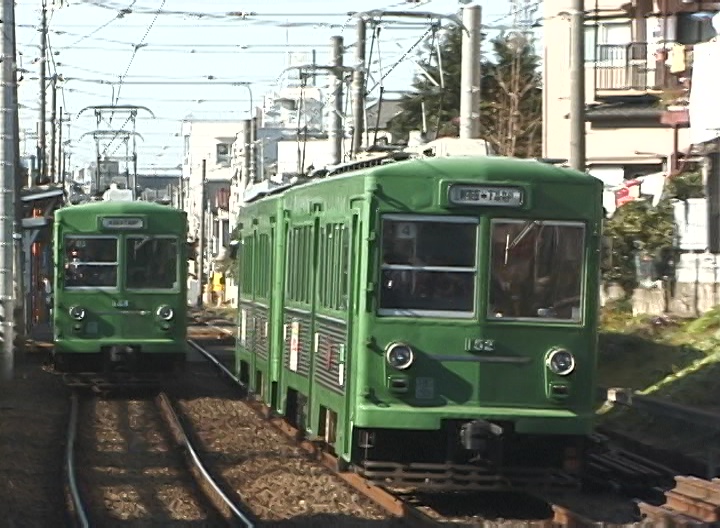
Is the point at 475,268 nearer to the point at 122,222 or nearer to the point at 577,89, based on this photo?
the point at 577,89

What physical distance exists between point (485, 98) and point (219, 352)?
20.6m

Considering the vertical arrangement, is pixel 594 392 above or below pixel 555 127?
below

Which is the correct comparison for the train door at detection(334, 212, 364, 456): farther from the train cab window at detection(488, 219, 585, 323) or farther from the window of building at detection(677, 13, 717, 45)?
the window of building at detection(677, 13, 717, 45)

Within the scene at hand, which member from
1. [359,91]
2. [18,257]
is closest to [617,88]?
[359,91]

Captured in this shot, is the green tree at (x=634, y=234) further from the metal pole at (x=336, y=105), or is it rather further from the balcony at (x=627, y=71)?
the balcony at (x=627, y=71)

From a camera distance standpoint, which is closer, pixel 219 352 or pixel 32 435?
pixel 32 435

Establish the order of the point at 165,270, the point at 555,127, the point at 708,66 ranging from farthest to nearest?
the point at 555,127
the point at 708,66
the point at 165,270

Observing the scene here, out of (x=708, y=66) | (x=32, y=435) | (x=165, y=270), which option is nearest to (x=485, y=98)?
(x=708, y=66)

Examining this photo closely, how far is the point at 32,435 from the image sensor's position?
1800 cm

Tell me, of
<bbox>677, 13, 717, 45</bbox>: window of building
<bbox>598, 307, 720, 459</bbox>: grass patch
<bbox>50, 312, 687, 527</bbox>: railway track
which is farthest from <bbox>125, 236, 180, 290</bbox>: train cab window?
<bbox>677, 13, 717, 45</bbox>: window of building

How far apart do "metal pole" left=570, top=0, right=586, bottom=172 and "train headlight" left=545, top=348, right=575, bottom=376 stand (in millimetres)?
7666

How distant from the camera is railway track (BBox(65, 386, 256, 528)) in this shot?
12.3 m

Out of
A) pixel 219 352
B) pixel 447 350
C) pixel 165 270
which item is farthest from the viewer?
pixel 219 352

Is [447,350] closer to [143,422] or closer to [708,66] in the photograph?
[143,422]
